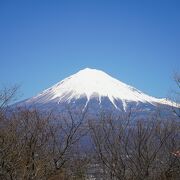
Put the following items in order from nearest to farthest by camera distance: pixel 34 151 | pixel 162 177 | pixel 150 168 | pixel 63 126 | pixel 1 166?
pixel 1 166, pixel 34 151, pixel 162 177, pixel 150 168, pixel 63 126

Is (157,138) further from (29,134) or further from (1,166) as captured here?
(1,166)

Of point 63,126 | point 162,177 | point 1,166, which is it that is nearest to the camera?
point 1,166

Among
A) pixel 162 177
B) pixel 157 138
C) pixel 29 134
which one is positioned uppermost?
pixel 29 134

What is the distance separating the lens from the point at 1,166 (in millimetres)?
13539

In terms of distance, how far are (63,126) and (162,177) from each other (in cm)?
582

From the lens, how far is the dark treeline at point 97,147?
19.4 m

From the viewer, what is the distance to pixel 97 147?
22359mm

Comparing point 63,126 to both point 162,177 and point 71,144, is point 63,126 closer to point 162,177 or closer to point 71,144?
point 71,144

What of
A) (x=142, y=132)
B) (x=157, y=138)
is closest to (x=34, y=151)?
(x=142, y=132)

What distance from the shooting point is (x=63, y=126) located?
23.3m

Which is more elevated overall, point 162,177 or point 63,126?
point 63,126

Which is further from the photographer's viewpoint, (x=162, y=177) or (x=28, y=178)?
(x=162, y=177)

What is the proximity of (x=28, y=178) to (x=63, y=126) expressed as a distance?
29.3 ft

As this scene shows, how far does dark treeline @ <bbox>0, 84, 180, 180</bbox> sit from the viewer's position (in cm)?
1944
